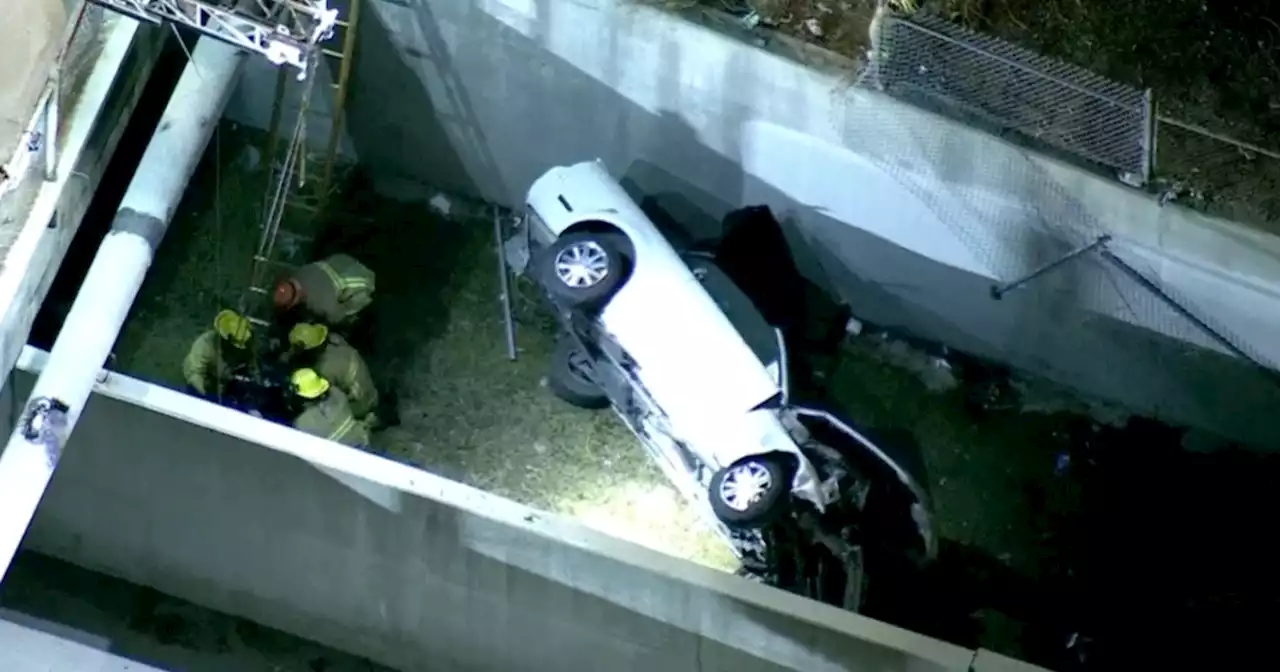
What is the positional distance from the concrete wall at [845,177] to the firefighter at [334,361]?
4.95 feet

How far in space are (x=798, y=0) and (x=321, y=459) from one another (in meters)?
3.24

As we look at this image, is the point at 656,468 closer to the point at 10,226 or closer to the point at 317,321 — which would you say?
the point at 317,321

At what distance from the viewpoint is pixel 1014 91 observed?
7.08 meters

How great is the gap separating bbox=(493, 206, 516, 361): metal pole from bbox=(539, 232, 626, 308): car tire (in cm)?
96

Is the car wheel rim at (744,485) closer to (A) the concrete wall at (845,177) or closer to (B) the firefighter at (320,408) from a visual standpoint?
(A) the concrete wall at (845,177)

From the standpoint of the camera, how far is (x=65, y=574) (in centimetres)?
752

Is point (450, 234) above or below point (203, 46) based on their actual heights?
below

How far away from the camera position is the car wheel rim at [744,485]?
271 inches

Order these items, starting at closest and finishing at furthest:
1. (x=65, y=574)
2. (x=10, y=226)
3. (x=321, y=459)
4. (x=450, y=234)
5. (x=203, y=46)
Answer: (x=10, y=226), (x=321, y=459), (x=203, y=46), (x=65, y=574), (x=450, y=234)

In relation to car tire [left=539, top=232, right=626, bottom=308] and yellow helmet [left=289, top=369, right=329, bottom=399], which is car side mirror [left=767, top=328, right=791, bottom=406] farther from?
yellow helmet [left=289, top=369, right=329, bottom=399]

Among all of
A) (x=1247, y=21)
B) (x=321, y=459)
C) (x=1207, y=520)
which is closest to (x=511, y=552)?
(x=321, y=459)

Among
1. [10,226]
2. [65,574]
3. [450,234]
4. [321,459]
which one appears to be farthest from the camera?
[450,234]

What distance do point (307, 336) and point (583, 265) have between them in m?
1.41

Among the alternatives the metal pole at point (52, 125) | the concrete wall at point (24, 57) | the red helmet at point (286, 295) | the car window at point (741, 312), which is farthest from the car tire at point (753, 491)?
the concrete wall at point (24, 57)
